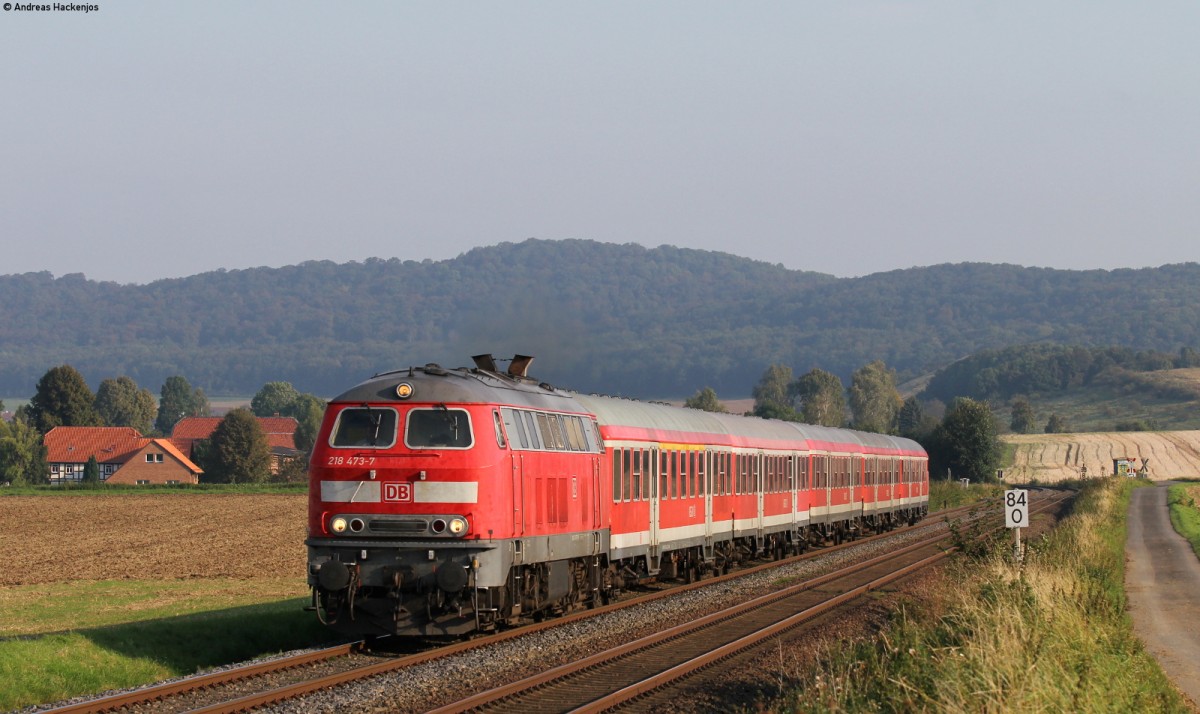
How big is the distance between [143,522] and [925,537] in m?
36.3

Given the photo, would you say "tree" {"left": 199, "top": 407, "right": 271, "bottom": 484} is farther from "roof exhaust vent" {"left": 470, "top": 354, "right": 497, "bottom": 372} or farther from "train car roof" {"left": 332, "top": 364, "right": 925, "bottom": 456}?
"roof exhaust vent" {"left": 470, "top": 354, "right": 497, "bottom": 372}

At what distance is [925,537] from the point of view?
49750 mm

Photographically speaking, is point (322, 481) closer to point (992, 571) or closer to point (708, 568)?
point (992, 571)

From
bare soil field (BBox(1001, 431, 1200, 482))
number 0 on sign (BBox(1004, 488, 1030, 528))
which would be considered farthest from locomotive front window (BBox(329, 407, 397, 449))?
bare soil field (BBox(1001, 431, 1200, 482))

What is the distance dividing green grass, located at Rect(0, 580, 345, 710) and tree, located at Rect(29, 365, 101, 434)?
136 meters

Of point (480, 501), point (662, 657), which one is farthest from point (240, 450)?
point (662, 657)

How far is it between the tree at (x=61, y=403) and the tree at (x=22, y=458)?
46.8ft

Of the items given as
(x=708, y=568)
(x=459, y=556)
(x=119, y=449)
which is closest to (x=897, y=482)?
(x=708, y=568)

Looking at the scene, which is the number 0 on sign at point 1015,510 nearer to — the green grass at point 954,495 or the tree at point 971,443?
the green grass at point 954,495

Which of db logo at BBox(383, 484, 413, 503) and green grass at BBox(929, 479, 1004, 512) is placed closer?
db logo at BBox(383, 484, 413, 503)

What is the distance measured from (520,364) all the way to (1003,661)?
1256 cm

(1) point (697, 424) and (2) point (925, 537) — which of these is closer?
(1) point (697, 424)

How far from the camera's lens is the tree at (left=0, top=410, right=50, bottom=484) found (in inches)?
5320

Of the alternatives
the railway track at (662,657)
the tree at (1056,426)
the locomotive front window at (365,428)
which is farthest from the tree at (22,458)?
the tree at (1056,426)
